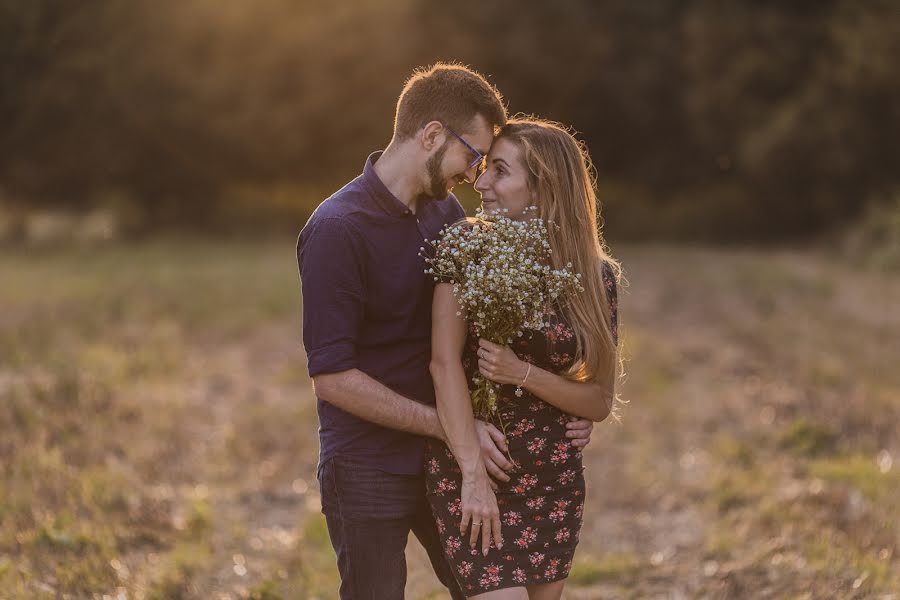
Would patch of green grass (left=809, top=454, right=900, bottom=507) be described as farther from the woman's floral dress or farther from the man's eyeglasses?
the man's eyeglasses

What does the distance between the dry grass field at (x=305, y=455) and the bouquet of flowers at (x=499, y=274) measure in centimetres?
265

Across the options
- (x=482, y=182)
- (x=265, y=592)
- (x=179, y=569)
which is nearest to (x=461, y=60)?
(x=179, y=569)

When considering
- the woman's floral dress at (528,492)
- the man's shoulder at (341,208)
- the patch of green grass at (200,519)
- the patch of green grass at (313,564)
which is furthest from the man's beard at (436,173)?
the patch of green grass at (200,519)

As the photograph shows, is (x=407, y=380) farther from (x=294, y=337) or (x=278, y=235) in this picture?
(x=278, y=235)

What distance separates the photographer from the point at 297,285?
1781cm

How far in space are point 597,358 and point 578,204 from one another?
54cm

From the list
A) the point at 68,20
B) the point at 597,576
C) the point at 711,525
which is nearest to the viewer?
the point at 597,576

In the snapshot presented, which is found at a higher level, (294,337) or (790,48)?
(790,48)

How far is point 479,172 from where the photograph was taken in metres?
4.00

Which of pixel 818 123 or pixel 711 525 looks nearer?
pixel 711 525

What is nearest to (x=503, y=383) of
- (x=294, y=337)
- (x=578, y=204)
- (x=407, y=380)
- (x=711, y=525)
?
(x=407, y=380)

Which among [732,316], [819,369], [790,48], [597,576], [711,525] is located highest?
[790,48]

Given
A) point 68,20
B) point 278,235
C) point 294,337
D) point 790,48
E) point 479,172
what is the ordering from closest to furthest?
point 479,172
point 294,337
point 68,20
point 790,48
point 278,235

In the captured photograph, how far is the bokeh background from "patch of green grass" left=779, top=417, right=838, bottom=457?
4 cm
